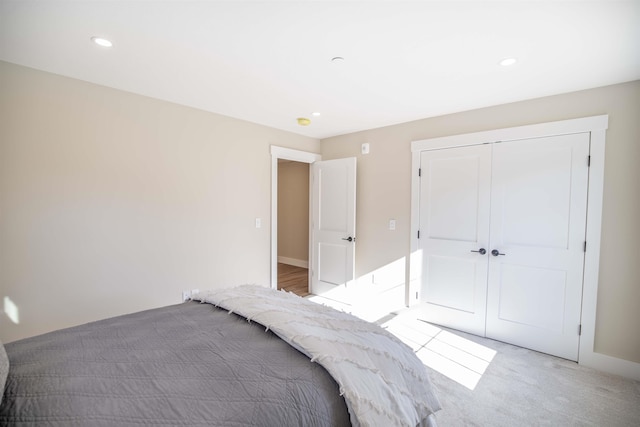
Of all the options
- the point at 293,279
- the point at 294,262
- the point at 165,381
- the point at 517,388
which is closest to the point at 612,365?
the point at 517,388

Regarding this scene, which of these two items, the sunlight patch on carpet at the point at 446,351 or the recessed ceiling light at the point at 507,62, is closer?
the recessed ceiling light at the point at 507,62

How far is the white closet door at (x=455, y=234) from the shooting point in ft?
9.80

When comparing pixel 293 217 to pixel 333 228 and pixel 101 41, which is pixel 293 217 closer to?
pixel 333 228

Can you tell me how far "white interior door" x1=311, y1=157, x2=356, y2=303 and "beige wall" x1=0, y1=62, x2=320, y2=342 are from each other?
1.14m

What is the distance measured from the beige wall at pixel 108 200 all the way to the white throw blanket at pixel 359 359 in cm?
152

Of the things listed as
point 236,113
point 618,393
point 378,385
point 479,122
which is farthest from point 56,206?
point 618,393

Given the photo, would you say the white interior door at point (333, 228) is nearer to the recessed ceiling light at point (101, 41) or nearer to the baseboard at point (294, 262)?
the baseboard at point (294, 262)

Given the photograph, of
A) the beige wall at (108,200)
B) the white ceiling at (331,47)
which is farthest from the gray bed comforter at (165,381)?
the white ceiling at (331,47)

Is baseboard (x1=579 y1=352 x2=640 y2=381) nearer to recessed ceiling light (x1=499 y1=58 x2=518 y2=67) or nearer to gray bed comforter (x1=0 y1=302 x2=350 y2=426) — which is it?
recessed ceiling light (x1=499 y1=58 x2=518 y2=67)

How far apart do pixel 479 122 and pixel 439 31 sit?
63.4 inches

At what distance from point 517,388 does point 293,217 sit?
16.1 ft

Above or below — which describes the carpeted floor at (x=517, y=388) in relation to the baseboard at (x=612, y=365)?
below

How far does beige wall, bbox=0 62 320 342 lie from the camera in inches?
83.6

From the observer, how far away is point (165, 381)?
1021 mm
